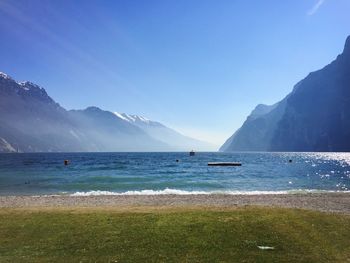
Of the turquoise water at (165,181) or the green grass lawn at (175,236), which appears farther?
the turquoise water at (165,181)

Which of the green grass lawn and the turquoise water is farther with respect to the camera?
the turquoise water

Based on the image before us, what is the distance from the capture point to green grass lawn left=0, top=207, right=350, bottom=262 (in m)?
16.1

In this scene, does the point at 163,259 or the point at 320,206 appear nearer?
the point at 163,259

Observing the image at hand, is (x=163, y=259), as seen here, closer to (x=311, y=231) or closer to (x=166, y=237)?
(x=166, y=237)

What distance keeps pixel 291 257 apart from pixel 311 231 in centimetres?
385

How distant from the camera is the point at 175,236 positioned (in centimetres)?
1858

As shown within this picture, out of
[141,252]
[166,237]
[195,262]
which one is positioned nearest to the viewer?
[195,262]

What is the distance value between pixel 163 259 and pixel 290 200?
1941cm

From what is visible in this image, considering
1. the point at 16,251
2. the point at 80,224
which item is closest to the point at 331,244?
the point at 80,224

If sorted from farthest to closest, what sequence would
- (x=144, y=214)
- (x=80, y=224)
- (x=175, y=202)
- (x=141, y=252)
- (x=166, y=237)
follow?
1. (x=175, y=202)
2. (x=144, y=214)
3. (x=80, y=224)
4. (x=166, y=237)
5. (x=141, y=252)

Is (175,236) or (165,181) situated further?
(165,181)

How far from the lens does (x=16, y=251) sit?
16.7m

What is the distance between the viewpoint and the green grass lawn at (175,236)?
52.9 ft

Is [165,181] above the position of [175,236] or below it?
below
